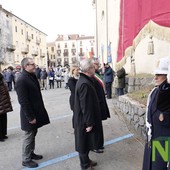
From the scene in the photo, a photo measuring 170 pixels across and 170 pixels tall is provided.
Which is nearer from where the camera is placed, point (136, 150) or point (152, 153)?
point (152, 153)

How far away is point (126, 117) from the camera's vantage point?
6.83 meters

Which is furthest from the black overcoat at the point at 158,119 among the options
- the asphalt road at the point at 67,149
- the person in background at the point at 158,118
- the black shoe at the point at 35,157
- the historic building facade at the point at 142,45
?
the historic building facade at the point at 142,45

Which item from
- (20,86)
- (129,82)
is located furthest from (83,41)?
(20,86)

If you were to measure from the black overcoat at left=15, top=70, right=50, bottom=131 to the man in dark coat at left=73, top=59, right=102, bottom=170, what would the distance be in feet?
2.63

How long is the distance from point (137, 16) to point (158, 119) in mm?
3837

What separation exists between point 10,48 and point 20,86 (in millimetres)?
38782

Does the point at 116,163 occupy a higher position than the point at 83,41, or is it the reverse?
the point at 83,41

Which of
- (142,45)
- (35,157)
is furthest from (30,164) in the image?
(142,45)

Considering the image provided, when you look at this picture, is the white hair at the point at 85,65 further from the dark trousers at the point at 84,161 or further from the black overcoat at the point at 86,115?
the dark trousers at the point at 84,161

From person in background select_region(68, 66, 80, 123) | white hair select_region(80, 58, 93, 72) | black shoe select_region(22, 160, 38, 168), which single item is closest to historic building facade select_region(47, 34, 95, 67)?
person in background select_region(68, 66, 80, 123)

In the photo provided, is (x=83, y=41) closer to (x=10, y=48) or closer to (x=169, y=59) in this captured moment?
(x=10, y=48)

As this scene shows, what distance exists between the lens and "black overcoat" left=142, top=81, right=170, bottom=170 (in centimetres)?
229

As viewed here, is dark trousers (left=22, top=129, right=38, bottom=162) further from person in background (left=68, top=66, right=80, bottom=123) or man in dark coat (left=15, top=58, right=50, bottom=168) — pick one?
person in background (left=68, top=66, right=80, bottom=123)

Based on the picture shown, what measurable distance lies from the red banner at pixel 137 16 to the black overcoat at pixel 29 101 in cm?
302
